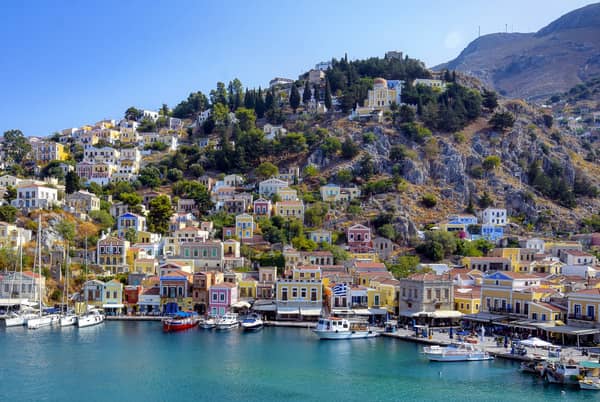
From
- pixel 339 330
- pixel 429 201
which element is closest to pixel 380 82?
pixel 429 201

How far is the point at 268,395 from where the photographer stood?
30.1m

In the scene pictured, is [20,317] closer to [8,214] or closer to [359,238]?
[8,214]

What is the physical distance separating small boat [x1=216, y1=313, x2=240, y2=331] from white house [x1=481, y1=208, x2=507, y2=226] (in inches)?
1442

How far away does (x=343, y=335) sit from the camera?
4397 cm

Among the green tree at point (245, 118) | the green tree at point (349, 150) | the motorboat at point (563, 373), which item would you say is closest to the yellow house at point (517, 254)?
the green tree at point (349, 150)

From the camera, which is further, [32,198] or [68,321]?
[32,198]

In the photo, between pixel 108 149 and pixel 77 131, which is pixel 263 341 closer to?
pixel 108 149

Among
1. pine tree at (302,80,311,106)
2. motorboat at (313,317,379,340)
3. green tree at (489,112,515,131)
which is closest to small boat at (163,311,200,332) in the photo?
motorboat at (313,317,379,340)

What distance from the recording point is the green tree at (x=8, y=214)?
64.3 metres

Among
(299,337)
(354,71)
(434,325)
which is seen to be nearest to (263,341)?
(299,337)

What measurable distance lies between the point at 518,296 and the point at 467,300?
4.40 meters

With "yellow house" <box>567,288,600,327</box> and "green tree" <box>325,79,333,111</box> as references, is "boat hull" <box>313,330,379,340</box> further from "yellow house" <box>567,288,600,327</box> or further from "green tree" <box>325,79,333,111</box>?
"green tree" <box>325,79,333,111</box>

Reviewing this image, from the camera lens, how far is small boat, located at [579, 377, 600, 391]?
1213 inches

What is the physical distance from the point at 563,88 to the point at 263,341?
178280 mm
